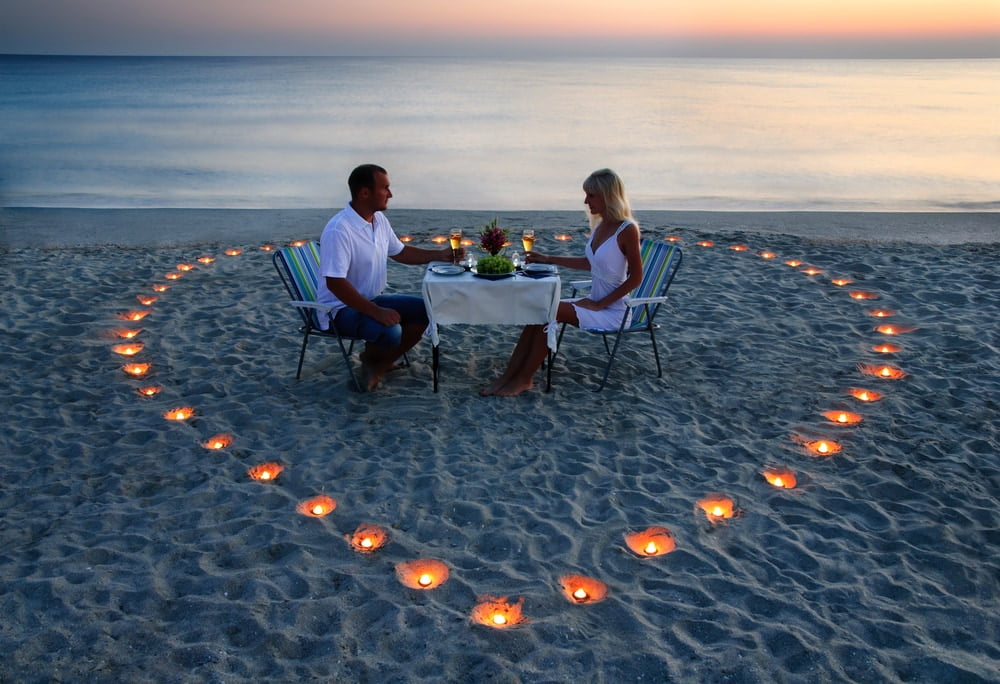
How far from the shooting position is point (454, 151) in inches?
709

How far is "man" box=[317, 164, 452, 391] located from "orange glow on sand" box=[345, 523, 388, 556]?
4.67ft

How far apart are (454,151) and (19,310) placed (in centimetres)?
1294

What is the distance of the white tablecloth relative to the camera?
441 cm

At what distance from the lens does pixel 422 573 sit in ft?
10.2

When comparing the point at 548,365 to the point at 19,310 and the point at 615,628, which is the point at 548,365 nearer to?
the point at 615,628

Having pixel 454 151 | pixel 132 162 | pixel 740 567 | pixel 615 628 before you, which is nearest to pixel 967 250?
pixel 740 567

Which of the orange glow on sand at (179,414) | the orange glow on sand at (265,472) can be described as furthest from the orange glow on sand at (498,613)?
the orange glow on sand at (179,414)

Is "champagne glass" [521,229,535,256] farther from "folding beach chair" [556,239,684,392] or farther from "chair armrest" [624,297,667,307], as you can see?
"chair armrest" [624,297,667,307]

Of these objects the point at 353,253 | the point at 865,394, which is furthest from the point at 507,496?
the point at 865,394

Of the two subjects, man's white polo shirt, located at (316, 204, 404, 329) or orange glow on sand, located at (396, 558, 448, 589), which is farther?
man's white polo shirt, located at (316, 204, 404, 329)

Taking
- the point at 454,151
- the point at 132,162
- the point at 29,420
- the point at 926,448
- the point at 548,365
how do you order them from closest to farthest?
the point at 926,448
the point at 29,420
the point at 548,365
the point at 132,162
the point at 454,151

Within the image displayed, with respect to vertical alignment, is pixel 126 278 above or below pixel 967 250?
below

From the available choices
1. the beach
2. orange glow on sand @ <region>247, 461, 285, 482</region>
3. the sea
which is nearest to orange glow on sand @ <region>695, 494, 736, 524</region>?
the beach

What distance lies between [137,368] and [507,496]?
2.73 metres
